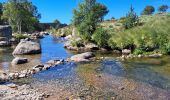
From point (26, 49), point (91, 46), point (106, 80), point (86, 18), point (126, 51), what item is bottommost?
point (106, 80)

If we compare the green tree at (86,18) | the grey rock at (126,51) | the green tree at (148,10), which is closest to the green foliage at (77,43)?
the green tree at (86,18)

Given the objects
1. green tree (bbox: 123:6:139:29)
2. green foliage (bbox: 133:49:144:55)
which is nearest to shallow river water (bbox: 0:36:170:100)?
green foliage (bbox: 133:49:144:55)

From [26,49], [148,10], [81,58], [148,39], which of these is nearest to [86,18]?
[26,49]

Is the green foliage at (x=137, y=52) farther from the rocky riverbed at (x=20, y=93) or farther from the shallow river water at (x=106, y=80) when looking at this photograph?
the rocky riverbed at (x=20, y=93)

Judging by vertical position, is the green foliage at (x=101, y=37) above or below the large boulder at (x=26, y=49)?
above

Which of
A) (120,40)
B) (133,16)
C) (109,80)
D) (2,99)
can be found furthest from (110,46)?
(2,99)

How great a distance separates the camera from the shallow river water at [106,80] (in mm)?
22359

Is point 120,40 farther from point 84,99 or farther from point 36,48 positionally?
point 84,99

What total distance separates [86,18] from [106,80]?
118 feet

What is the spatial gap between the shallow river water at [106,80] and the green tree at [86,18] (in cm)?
2300

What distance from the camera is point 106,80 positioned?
89.1 ft

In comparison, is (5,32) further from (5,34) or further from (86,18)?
(86,18)

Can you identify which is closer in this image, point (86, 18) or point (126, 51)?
point (126, 51)

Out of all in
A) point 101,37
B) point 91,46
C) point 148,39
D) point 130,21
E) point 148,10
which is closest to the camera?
point 148,39
